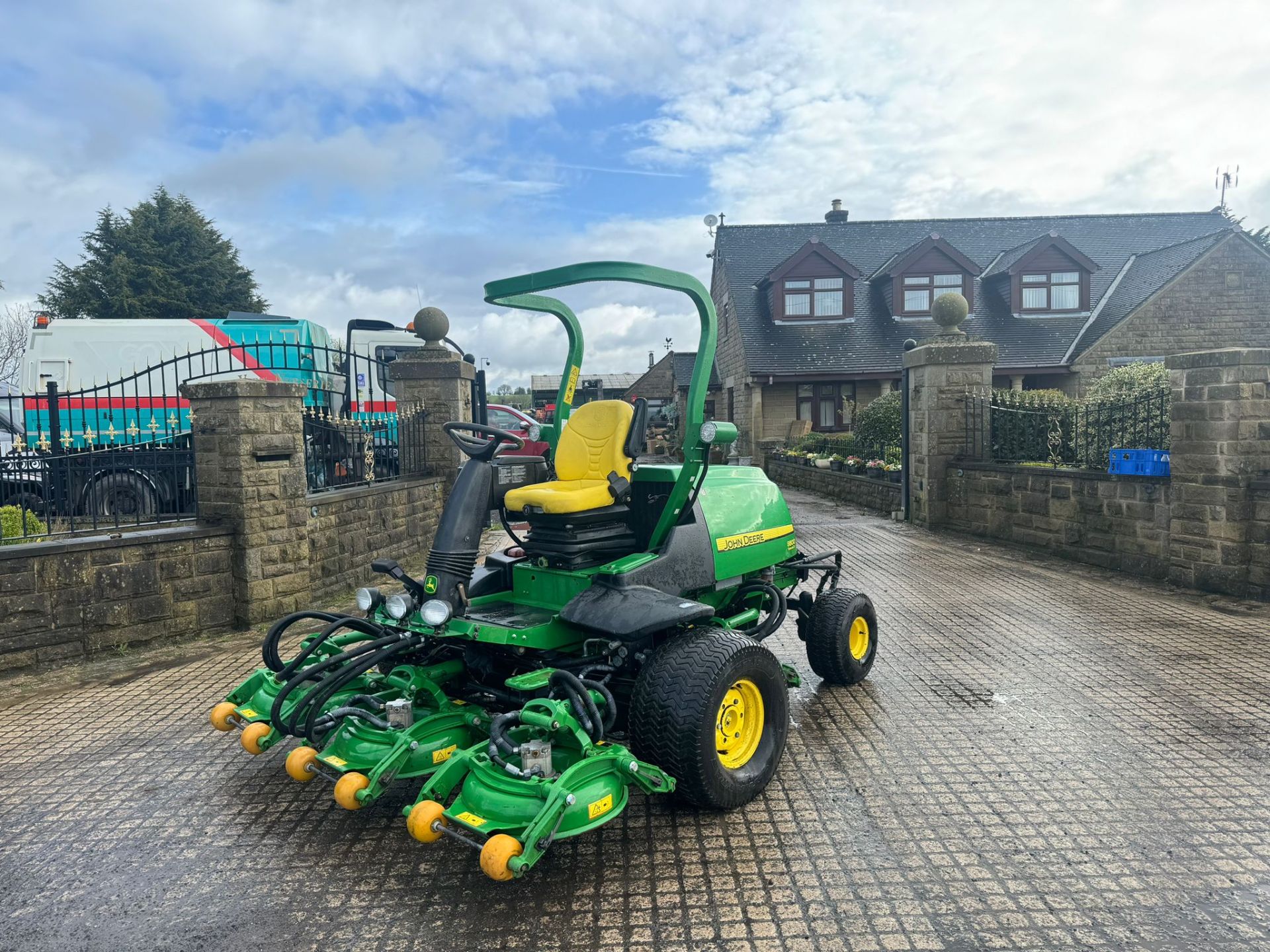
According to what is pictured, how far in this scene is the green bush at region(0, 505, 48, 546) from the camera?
237 inches

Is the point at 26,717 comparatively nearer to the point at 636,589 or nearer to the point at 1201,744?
the point at 636,589

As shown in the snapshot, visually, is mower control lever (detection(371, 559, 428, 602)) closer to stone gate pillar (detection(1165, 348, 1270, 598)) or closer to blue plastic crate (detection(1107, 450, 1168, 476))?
stone gate pillar (detection(1165, 348, 1270, 598))

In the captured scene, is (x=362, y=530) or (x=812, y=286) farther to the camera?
(x=812, y=286)

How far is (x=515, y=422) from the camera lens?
15.9 meters

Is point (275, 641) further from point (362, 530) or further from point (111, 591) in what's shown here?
point (362, 530)

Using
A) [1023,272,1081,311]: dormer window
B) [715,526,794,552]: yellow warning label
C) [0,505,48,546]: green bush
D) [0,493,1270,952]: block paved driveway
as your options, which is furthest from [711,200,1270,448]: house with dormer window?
[0,493,1270,952]: block paved driveway

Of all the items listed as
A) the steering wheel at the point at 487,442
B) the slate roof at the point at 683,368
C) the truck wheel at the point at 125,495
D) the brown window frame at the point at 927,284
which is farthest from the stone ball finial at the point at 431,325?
the slate roof at the point at 683,368

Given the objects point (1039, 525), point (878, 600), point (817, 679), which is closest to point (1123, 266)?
point (1039, 525)

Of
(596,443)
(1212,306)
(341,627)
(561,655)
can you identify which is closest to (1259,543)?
(596,443)

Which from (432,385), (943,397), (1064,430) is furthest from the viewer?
(943,397)

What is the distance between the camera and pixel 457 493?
12.6 ft

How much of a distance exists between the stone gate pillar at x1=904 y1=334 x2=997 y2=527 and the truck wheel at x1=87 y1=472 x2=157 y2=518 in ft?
30.6

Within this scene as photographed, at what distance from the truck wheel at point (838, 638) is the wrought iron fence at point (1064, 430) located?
505 centimetres

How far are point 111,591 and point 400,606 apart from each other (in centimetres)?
360
